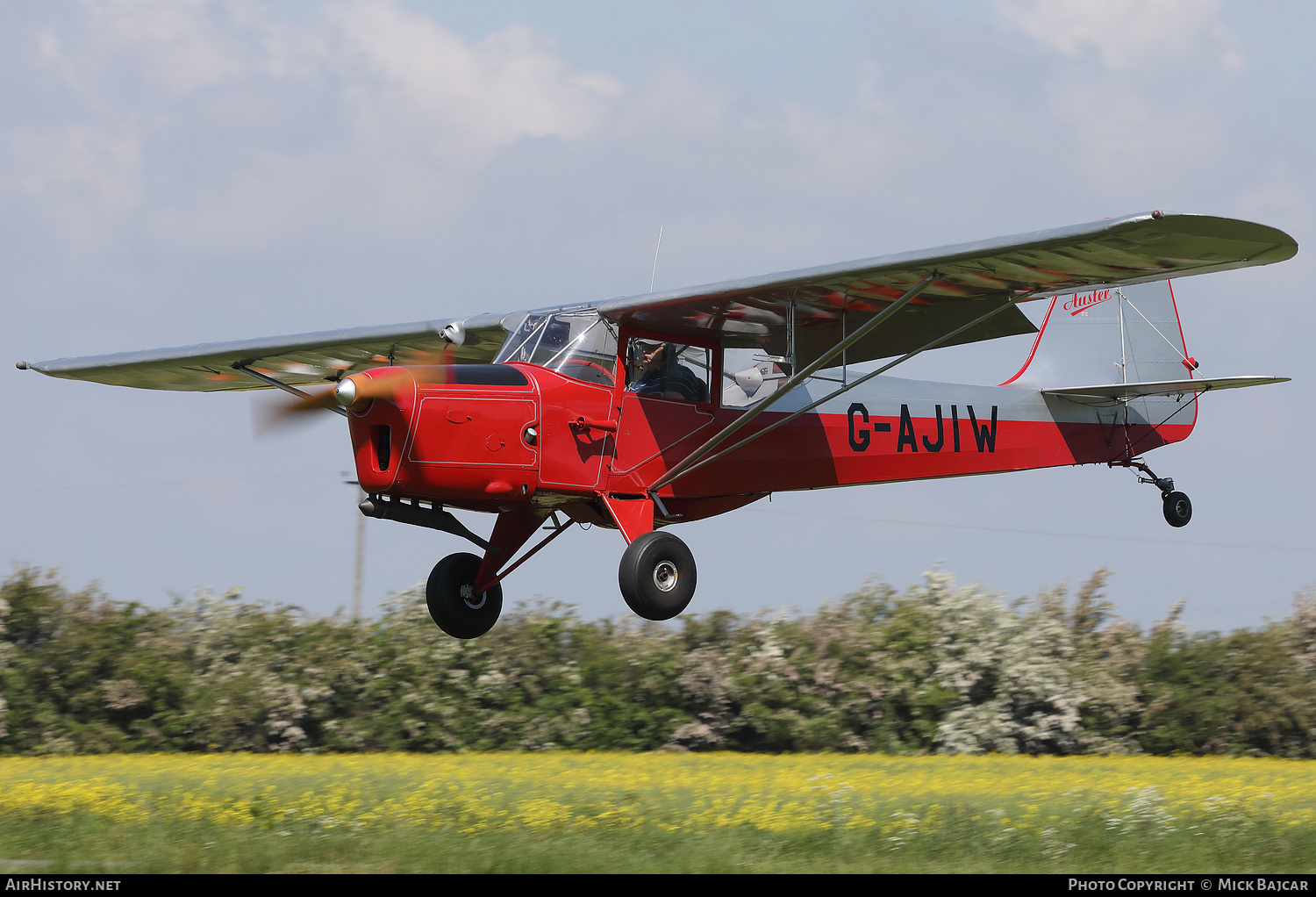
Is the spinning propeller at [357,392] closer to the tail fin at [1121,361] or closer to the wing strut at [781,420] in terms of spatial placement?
the wing strut at [781,420]

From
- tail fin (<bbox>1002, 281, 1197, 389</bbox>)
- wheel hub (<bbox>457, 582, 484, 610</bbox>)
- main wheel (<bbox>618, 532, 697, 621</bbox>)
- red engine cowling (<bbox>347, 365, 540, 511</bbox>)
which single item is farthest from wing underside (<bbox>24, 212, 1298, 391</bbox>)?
tail fin (<bbox>1002, 281, 1197, 389</bbox>)

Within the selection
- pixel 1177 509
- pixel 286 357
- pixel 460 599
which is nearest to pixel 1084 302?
pixel 1177 509

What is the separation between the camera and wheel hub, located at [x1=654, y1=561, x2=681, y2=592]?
36.2 feet

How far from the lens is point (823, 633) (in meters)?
22.8

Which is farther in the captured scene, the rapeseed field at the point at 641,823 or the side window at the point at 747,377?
the side window at the point at 747,377

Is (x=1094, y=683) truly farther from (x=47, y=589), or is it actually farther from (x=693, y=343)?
(x=47, y=589)

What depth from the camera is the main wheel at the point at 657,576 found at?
Result: 35.8 ft

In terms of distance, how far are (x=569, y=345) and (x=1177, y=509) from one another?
25.9ft

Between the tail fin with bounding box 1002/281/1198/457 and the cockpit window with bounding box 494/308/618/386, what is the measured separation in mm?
6023

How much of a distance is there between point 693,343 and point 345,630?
1225cm

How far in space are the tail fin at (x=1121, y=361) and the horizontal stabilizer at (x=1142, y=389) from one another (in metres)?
0.03

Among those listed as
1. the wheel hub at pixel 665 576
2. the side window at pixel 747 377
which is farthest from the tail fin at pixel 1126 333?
the wheel hub at pixel 665 576

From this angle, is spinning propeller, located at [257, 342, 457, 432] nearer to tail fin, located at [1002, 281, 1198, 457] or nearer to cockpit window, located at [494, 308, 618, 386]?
cockpit window, located at [494, 308, 618, 386]

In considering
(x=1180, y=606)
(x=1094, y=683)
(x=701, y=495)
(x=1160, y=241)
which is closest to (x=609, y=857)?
(x=701, y=495)
